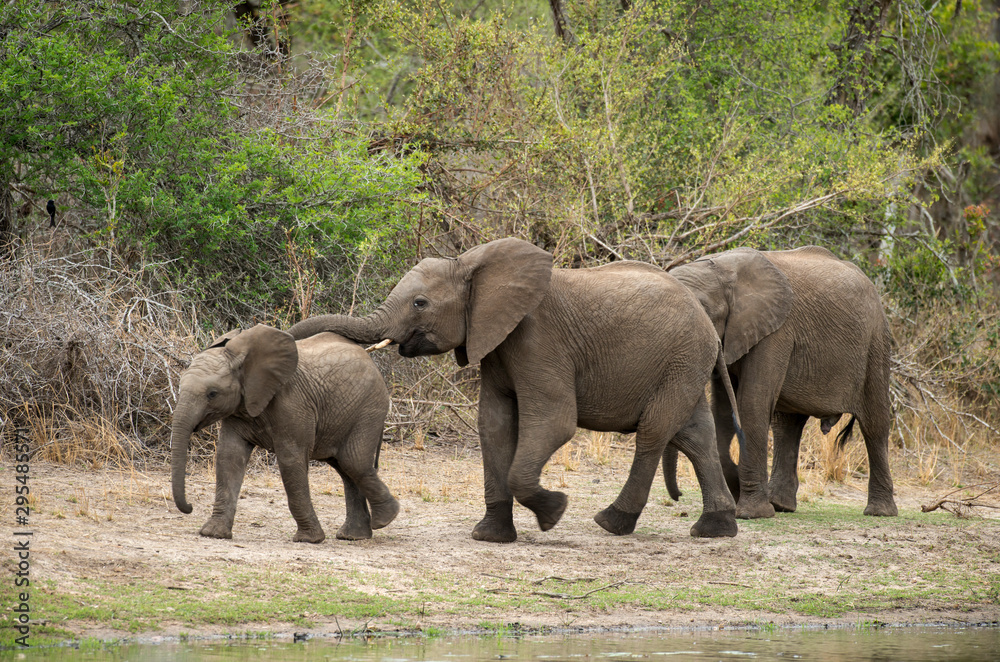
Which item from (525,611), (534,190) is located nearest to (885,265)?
(534,190)

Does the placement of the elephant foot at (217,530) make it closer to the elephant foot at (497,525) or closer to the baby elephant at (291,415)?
the baby elephant at (291,415)

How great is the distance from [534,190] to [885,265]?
5436 millimetres

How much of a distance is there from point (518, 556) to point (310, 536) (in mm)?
1311

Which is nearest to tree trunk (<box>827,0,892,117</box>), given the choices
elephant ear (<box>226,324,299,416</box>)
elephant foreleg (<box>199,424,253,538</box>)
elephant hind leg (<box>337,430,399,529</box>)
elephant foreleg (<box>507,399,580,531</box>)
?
elephant foreleg (<box>507,399,580,531</box>)

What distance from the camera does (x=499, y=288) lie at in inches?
317

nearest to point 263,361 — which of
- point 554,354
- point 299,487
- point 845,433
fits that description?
point 299,487

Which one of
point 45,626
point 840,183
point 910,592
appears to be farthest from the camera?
point 840,183

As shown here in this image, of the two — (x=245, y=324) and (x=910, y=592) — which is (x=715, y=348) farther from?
(x=245, y=324)

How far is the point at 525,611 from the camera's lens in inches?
275

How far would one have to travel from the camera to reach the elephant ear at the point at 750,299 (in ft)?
30.3

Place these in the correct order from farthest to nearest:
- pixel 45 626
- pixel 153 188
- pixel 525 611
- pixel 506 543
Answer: pixel 153 188
pixel 506 543
pixel 525 611
pixel 45 626

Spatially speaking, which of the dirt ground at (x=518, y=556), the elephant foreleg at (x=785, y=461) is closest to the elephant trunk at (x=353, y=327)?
the dirt ground at (x=518, y=556)

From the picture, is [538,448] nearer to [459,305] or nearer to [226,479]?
[459,305]

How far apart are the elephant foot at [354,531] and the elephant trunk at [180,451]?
1.27 metres
